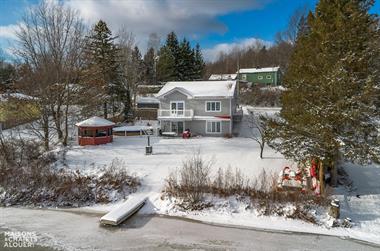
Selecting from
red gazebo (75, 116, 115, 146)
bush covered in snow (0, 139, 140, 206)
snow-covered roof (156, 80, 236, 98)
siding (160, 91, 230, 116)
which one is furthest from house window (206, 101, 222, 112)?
bush covered in snow (0, 139, 140, 206)

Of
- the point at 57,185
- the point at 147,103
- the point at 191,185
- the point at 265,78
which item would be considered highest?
the point at 265,78

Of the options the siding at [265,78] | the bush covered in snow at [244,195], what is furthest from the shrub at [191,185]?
the siding at [265,78]

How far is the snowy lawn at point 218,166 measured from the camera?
10180 mm

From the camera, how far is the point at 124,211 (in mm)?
10758

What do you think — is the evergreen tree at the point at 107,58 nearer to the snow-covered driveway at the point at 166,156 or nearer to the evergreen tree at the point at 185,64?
the snow-covered driveway at the point at 166,156

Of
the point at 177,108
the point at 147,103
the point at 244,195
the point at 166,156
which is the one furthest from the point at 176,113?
the point at 244,195

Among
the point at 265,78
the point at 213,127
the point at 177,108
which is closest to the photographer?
the point at 213,127

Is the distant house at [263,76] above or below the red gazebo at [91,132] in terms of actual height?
above

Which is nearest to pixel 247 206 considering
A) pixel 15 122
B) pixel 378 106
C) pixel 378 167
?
pixel 378 106

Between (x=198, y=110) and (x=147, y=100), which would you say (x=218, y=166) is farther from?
(x=147, y=100)

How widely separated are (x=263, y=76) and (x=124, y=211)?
168ft

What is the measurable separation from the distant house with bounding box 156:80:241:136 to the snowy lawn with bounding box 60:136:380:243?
6.50ft

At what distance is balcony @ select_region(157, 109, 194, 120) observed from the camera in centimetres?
2595

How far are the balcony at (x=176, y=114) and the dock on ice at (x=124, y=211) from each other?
14.1 metres
